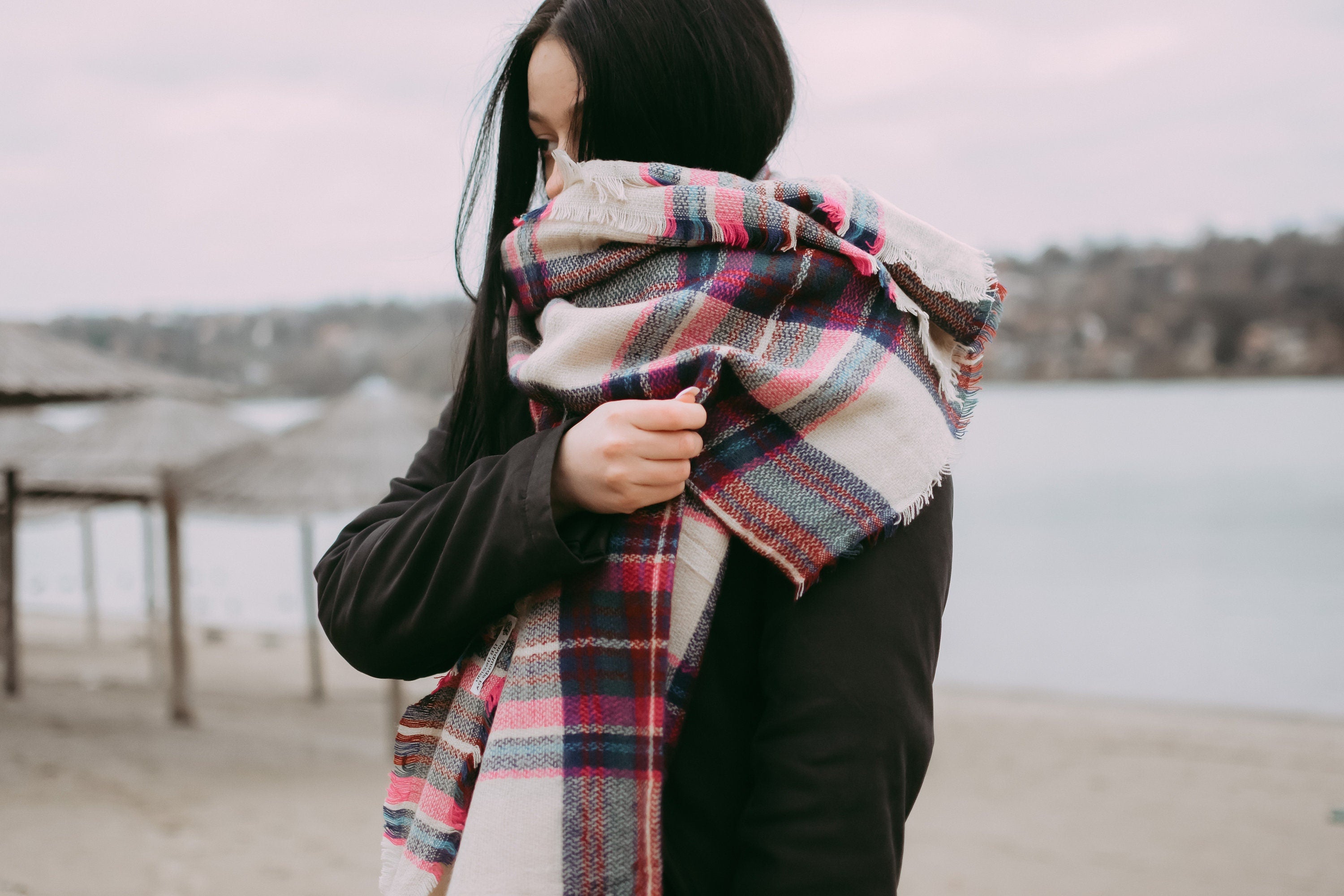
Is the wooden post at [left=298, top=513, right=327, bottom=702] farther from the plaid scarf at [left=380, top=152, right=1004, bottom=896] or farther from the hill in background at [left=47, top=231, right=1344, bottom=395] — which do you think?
the hill in background at [left=47, top=231, right=1344, bottom=395]

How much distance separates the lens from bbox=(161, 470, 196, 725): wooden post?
722 cm

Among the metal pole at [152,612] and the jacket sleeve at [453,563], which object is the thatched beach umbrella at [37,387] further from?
Answer: the jacket sleeve at [453,563]

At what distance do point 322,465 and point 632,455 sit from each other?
6.60m

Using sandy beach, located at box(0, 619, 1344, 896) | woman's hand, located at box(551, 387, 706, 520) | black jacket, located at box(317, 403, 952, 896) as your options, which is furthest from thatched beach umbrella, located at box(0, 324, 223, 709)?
woman's hand, located at box(551, 387, 706, 520)

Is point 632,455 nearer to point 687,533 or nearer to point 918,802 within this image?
point 687,533

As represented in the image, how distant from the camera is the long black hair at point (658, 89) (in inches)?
34.7

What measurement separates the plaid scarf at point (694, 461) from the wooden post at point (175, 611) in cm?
713

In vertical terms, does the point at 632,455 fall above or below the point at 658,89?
below

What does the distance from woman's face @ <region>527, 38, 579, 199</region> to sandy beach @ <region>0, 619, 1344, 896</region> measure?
263cm

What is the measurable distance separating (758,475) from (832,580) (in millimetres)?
101

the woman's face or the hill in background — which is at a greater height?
the woman's face

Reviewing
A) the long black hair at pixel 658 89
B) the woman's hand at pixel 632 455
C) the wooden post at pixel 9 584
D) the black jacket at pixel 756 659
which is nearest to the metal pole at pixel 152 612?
the wooden post at pixel 9 584

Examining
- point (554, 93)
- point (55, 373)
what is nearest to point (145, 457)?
point (55, 373)

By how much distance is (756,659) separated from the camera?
823mm
